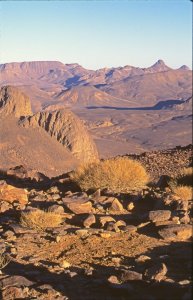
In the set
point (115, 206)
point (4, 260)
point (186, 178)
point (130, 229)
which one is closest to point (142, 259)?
point (130, 229)

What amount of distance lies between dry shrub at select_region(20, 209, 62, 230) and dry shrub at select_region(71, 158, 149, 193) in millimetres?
3108

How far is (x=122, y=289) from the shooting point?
21.6 ft

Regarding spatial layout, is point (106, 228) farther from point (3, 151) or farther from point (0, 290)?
point (3, 151)

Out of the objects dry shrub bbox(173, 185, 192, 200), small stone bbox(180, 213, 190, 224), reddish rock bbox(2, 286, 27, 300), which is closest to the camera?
reddish rock bbox(2, 286, 27, 300)

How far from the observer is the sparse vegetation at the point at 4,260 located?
7.93 meters

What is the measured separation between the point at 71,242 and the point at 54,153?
62059 mm

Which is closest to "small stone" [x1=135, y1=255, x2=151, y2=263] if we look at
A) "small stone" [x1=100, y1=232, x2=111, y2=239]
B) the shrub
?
"small stone" [x1=100, y1=232, x2=111, y2=239]

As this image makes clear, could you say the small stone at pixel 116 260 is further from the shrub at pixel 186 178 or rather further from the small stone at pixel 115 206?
the shrub at pixel 186 178

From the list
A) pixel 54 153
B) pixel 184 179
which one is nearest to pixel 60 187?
pixel 184 179

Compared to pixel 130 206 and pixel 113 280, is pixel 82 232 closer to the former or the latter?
pixel 130 206

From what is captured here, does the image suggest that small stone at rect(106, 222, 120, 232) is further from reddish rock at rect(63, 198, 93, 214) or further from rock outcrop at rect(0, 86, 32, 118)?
rock outcrop at rect(0, 86, 32, 118)

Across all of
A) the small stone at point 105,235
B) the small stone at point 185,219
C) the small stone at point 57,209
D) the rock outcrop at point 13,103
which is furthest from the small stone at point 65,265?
the rock outcrop at point 13,103

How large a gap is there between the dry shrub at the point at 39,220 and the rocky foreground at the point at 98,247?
83mm

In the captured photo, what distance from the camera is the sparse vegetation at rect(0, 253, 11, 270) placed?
26.0ft
